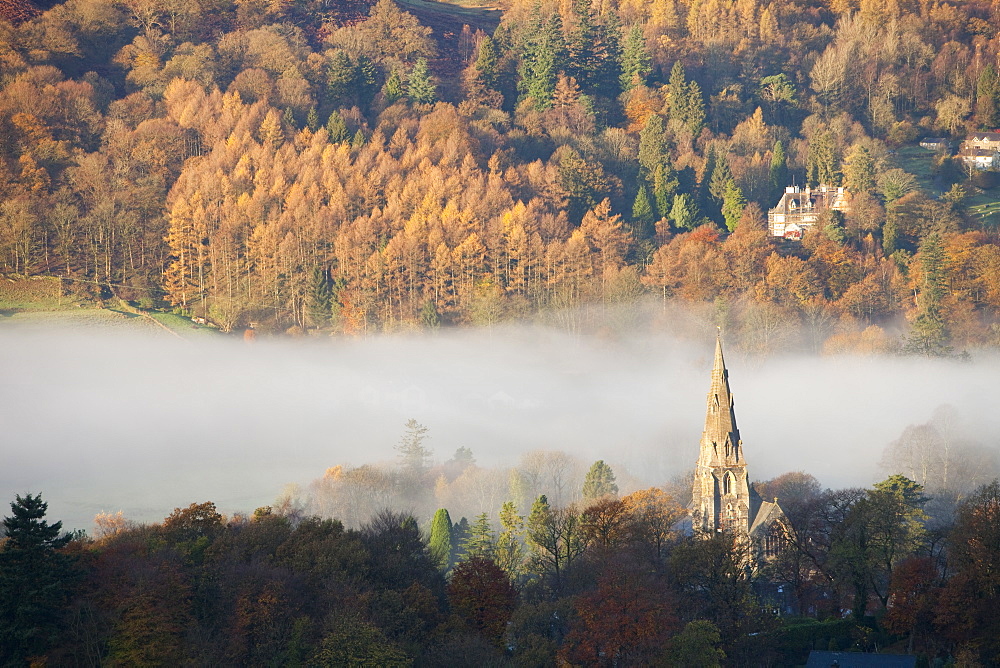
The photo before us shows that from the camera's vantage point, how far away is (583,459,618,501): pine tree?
95.2 metres

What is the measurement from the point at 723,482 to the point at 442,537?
597 inches

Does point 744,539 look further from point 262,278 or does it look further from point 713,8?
point 713,8

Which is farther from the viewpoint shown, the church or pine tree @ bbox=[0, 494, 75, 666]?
the church

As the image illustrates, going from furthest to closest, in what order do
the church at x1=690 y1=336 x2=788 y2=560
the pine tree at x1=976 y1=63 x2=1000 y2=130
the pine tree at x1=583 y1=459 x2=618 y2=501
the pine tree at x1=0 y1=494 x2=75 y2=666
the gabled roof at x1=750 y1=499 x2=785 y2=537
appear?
the pine tree at x1=976 y1=63 x2=1000 y2=130
the pine tree at x1=583 y1=459 x2=618 y2=501
the church at x1=690 y1=336 x2=788 y2=560
the gabled roof at x1=750 y1=499 x2=785 y2=537
the pine tree at x1=0 y1=494 x2=75 y2=666

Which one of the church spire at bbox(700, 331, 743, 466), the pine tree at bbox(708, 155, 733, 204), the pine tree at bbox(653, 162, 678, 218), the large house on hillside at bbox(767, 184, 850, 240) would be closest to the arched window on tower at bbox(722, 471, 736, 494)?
the church spire at bbox(700, 331, 743, 466)

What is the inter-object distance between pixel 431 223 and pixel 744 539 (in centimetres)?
5857

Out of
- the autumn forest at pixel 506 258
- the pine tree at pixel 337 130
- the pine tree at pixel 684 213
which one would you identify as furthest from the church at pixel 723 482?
the pine tree at pixel 337 130

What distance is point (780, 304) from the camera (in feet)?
442

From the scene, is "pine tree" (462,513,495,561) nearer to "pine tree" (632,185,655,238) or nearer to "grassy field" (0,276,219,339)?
"grassy field" (0,276,219,339)

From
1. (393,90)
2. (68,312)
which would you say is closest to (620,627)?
(68,312)

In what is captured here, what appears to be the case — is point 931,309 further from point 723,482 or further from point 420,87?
point 420,87

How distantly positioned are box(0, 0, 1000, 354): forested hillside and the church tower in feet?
111

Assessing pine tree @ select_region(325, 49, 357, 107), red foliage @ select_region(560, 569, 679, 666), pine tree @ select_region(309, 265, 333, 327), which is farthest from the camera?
pine tree @ select_region(325, 49, 357, 107)

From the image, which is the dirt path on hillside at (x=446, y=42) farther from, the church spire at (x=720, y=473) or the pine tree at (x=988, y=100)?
the church spire at (x=720, y=473)
